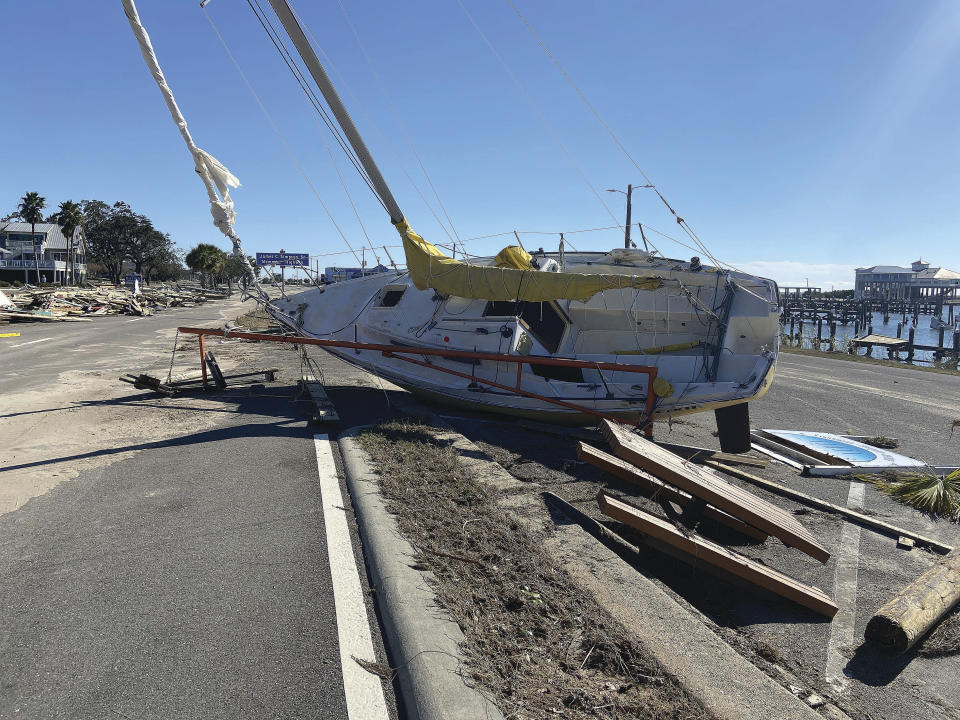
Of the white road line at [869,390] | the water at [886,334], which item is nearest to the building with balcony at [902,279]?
the water at [886,334]

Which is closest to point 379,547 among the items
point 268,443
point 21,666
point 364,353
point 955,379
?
point 21,666

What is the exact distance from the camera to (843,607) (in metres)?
4.53

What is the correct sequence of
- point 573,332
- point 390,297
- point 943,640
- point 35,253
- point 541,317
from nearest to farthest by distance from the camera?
point 943,640, point 541,317, point 573,332, point 390,297, point 35,253

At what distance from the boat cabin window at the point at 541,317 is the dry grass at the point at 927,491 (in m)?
4.91

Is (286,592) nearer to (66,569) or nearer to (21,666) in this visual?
(21,666)

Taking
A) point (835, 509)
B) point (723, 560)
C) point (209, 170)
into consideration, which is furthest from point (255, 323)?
point (723, 560)

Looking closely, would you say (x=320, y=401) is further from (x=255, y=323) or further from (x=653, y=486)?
(x=255, y=323)

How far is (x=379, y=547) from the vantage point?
421 cm

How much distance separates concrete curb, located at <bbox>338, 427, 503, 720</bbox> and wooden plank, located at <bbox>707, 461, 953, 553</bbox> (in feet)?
16.1

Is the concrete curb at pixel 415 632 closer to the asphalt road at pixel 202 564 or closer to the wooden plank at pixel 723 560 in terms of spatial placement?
the asphalt road at pixel 202 564

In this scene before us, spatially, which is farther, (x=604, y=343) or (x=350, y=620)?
(x=604, y=343)

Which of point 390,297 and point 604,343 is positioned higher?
point 390,297

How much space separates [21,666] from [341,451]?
406cm

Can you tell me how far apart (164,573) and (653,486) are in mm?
4380
